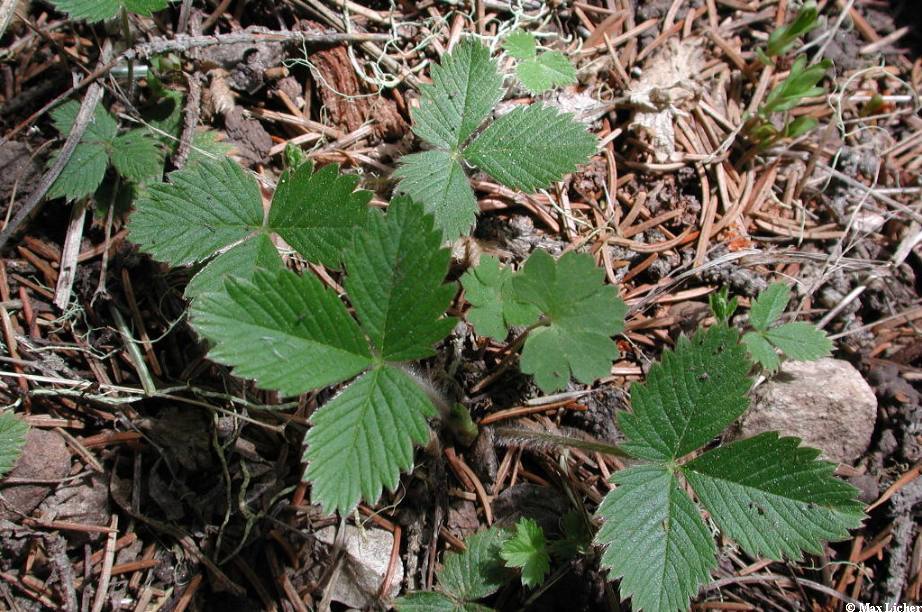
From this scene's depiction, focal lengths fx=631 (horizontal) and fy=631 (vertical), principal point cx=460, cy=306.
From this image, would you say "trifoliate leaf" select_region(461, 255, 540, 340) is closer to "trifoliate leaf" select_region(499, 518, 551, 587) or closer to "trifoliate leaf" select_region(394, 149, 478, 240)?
"trifoliate leaf" select_region(394, 149, 478, 240)

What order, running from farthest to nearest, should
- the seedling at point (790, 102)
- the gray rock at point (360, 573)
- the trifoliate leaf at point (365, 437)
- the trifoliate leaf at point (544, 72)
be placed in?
1. the seedling at point (790, 102)
2. the trifoliate leaf at point (544, 72)
3. the gray rock at point (360, 573)
4. the trifoliate leaf at point (365, 437)

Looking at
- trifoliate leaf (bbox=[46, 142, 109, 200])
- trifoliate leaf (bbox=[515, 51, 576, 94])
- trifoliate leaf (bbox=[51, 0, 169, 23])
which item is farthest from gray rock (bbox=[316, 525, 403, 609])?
trifoliate leaf (bbox=[51, 0, 169, 23])

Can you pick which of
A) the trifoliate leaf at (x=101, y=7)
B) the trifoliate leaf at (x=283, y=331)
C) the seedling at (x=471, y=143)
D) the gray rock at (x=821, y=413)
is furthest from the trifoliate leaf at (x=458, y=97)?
the gray rock at (x=821, y=413)

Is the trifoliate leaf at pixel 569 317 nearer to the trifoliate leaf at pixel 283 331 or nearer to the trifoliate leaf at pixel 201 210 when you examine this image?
the trifoliate leaf at pixel 283 331

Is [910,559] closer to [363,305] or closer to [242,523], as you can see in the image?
[363,305]

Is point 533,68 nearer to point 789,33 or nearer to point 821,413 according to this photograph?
point 789,33

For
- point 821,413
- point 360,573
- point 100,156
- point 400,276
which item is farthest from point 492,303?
point 100,156
